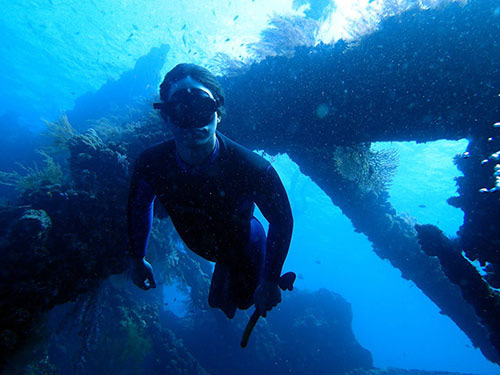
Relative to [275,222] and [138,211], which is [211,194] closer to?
[275,222]

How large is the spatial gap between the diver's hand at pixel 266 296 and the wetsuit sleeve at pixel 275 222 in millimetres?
56

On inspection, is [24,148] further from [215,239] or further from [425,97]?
[425,97]

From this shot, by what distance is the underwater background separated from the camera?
396 cm

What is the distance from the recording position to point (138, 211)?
2.64 meters

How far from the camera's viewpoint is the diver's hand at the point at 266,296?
6.54 feet

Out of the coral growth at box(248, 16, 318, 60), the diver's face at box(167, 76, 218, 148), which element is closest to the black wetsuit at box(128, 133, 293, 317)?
the diver's face at box(167, 76, 218, 148)

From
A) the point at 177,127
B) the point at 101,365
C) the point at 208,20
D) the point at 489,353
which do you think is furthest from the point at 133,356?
the point at 208,20

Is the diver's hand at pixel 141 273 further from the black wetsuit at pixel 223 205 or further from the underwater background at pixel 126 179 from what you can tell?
the underwater background at pixel 126 179

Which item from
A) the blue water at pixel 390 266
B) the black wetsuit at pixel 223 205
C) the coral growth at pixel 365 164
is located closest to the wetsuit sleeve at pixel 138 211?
the black wetsuit at pixel 223 205

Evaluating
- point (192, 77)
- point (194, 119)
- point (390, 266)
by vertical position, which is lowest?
point (194, 119)

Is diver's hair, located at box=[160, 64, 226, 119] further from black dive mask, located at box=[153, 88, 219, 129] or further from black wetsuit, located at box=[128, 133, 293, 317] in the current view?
black wetsuit, located at box=[128, 133, 293, 317]

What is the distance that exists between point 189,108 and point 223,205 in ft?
3.10

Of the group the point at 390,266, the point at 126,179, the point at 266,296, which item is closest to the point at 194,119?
the point at 266,296

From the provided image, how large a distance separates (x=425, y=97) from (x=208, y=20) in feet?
52.9
